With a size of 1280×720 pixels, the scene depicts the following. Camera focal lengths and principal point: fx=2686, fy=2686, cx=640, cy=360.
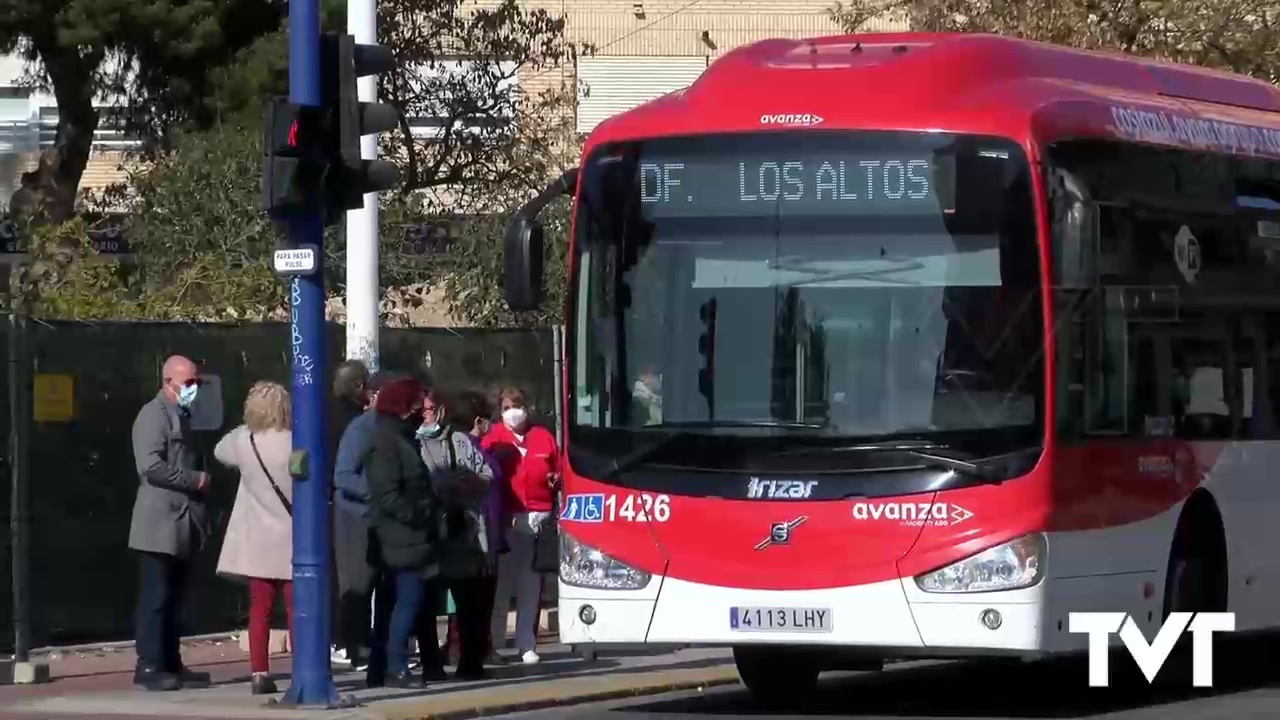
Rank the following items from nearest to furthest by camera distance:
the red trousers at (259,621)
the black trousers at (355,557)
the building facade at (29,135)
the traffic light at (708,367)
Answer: the traffic light at (708,367) < the red trousers at (259,621) < the black trousers at (355,557) < the building facade at (29,135)

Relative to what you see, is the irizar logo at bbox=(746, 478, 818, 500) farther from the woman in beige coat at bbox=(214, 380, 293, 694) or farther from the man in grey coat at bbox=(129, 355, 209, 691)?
the man in grey coat at bbox=(129, 355, 209, 691)

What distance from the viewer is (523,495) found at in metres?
16.6

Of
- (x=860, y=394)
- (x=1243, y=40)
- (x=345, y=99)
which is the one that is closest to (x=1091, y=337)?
(x=860, y=394)

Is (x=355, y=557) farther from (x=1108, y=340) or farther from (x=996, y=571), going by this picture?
(x=1108, y=340)

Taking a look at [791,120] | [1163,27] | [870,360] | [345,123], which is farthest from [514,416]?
[1163,27]

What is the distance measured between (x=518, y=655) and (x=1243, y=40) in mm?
13212

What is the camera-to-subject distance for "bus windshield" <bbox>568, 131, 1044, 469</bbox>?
1266cm

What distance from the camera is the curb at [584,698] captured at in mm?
13404

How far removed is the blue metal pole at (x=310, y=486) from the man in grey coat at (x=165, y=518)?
1.05 meters

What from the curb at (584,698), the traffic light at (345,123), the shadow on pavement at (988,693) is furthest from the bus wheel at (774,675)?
the traffic light at (345,123)

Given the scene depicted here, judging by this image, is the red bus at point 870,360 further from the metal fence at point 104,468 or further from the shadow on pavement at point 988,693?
the metal fence at point 104,468

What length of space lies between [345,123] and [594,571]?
2523 millimetres

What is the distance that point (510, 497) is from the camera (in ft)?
54.2

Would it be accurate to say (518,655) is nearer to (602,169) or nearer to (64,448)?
(64,448)
